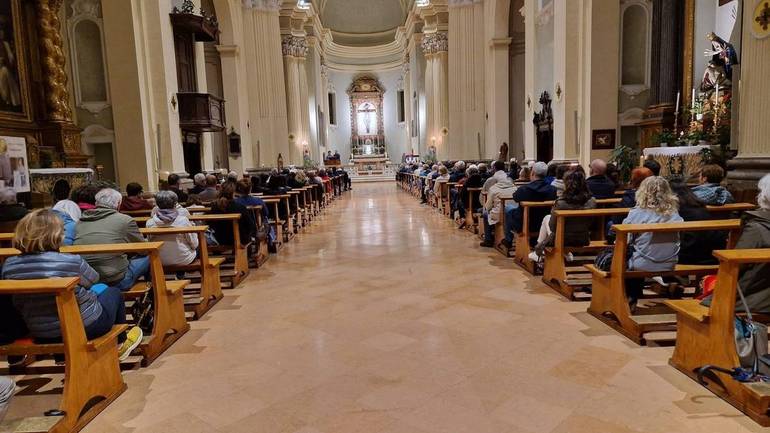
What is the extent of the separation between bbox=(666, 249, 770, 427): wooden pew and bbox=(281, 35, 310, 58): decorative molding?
21.2 metres

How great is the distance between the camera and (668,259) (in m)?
3.73

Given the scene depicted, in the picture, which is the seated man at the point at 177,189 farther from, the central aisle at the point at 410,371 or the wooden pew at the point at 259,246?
the central aisle at the point at 410,371

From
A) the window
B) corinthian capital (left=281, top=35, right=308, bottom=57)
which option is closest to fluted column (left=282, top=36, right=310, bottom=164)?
corinthian capital (left=281, top=35, right=308, bottom=57)

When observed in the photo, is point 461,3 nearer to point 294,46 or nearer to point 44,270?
point 294,46

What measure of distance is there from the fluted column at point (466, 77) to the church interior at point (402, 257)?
16.2ft

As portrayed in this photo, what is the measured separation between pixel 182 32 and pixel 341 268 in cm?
774

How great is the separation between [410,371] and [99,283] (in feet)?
7.38

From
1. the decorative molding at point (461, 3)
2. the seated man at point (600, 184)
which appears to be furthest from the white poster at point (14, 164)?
the decorative molding at point (461, 3)

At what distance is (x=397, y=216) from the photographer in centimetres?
1134

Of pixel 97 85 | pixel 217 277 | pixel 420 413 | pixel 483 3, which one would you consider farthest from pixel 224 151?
pixel 420 413

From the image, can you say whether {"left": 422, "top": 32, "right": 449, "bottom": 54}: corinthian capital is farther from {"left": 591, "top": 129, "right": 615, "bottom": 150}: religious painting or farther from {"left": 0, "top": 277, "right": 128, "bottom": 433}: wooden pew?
{"left": 0, "top": 277, "right": 128, "bottom": 433}: wooden pew

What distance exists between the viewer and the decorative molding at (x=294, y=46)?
21.8 m

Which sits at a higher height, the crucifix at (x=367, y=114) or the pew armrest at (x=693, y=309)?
the crucifix at (x=367, y=114)

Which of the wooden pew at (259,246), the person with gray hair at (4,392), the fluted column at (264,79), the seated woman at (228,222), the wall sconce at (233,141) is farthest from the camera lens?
the fluted column at (264,79)
